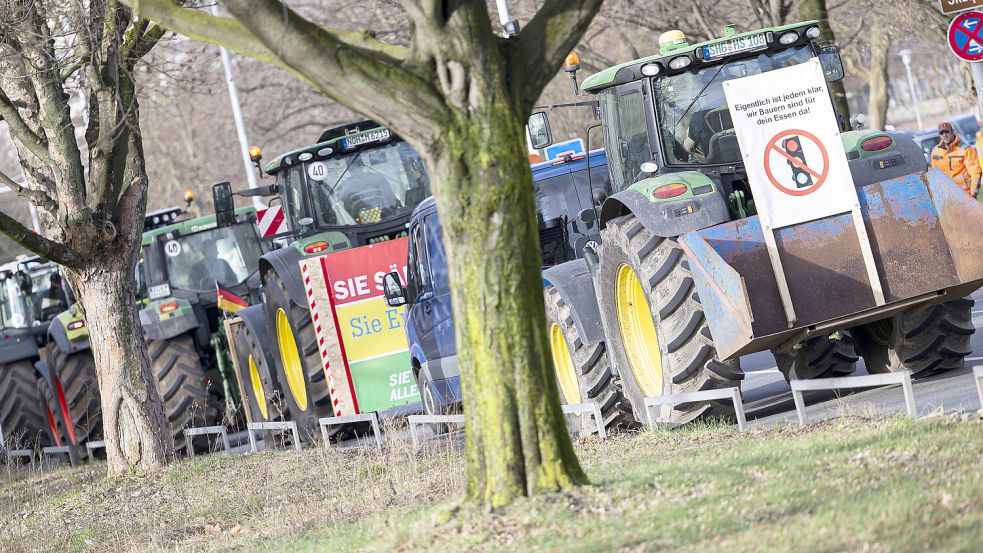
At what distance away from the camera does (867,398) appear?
9883mm

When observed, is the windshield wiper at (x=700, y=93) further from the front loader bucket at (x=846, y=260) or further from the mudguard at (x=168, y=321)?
the mudguard at (x=168, y=321)

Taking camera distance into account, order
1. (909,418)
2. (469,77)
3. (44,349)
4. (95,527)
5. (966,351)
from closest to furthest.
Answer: (469,77) → (909,418) → (966,351) → (95,527) → (44,349)

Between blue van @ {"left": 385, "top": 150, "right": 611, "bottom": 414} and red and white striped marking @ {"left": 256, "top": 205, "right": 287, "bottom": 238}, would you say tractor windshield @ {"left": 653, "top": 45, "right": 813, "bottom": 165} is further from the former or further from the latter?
red and white striped marking @ {"left": 256, "top": 205, "right": 287, "bottom": 238}

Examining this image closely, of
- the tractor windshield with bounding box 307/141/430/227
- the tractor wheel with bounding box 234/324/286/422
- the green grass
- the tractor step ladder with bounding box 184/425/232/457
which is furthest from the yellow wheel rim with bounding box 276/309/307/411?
the green grass

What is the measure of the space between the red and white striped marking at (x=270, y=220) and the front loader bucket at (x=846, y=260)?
352 inches

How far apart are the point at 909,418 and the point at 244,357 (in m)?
9.60

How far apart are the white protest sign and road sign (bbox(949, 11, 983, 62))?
4.68 metres

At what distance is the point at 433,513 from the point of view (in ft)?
22.5

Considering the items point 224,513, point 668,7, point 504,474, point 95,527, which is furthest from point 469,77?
point 668,7

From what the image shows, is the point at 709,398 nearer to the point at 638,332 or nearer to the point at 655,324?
the point at 655,324

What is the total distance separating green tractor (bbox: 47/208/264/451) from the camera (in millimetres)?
16562

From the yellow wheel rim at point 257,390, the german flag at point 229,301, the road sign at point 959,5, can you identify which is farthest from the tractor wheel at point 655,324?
the german flag at point 229,301

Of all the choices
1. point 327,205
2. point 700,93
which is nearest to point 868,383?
point 700,93

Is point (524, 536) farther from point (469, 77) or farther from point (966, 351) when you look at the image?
point (966, 351)
